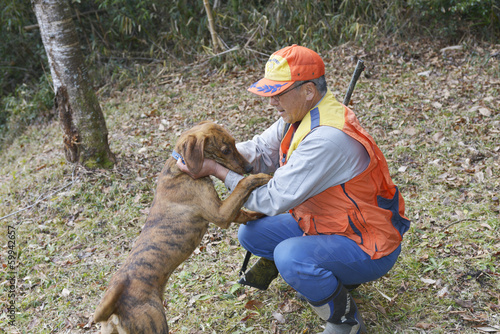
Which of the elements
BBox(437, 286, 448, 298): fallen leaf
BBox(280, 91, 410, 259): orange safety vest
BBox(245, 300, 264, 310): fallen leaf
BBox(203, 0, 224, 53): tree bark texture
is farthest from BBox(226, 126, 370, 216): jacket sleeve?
BBox(203, 0, 224, 53): tree bark texture

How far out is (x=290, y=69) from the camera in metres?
2.84

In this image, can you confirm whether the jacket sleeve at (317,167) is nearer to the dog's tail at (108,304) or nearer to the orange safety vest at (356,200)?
the orange safety vest at (356,200)

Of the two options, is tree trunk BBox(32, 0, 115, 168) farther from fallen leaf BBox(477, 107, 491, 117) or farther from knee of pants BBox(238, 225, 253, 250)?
fallen leaf BBox(477, 107, 491, 117)

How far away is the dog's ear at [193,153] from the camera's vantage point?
317 cm

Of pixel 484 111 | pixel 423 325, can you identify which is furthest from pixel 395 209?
pixel 484 111

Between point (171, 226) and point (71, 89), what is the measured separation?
3.77 meters

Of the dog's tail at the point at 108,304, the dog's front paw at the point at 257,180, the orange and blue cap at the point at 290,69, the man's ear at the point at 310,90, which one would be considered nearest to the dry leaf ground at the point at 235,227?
the dog's tail at the point at 108,304

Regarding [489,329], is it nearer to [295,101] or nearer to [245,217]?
[245,217]

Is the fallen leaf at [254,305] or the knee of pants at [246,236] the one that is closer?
the knee of pants at [246,236]

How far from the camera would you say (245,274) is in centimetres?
372

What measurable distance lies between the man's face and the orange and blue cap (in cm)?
7

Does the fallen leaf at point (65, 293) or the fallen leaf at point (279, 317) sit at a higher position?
the fallen leaf at point (279, 317)

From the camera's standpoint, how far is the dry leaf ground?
3592 millimetres

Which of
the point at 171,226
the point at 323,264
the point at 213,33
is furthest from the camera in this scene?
the point at 213,33
